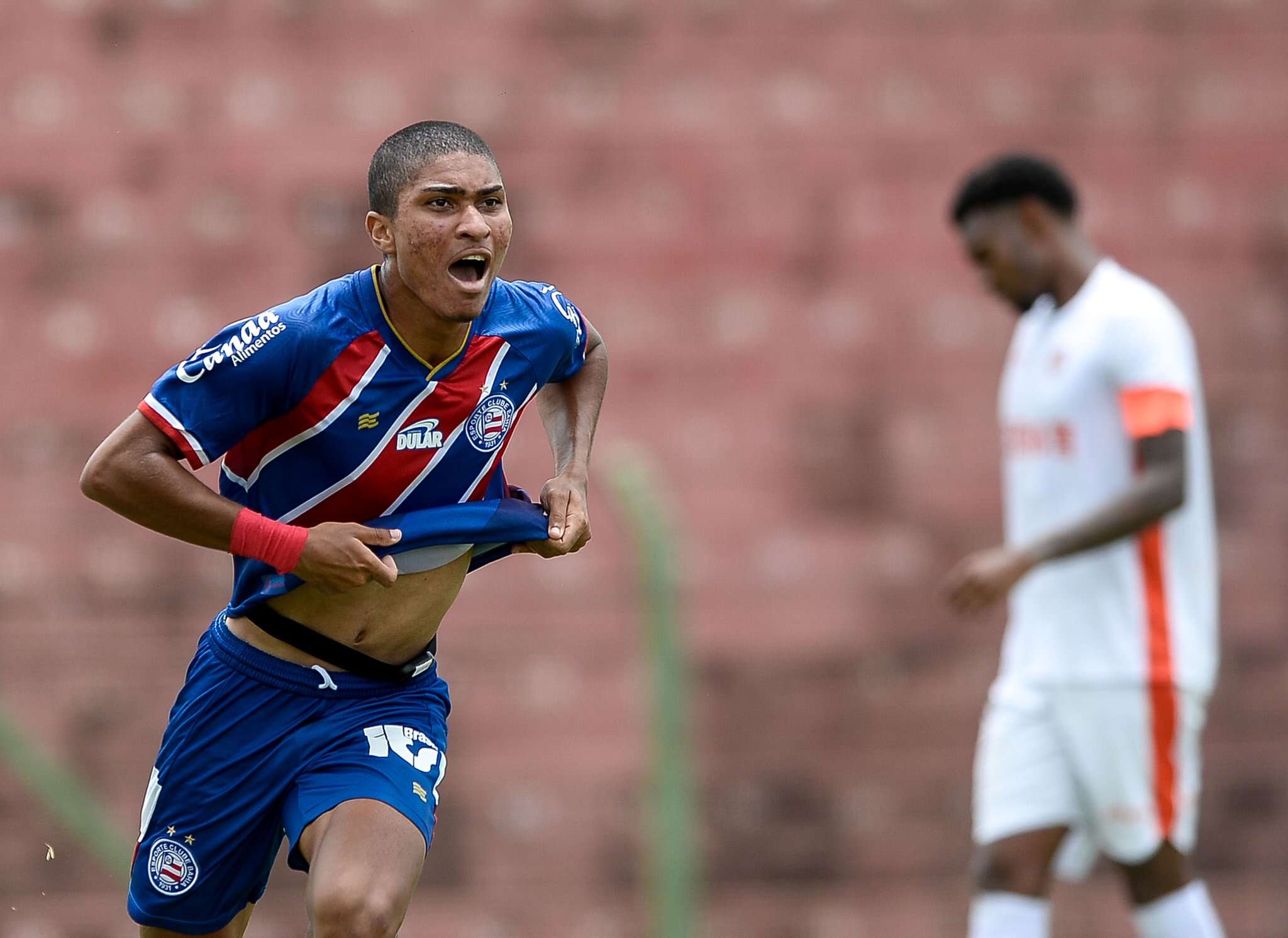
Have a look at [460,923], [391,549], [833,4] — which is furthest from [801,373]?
[391,549]

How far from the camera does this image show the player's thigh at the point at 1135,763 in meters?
5.07

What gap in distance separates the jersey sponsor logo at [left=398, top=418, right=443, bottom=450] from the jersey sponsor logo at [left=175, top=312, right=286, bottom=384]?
1.12 feet

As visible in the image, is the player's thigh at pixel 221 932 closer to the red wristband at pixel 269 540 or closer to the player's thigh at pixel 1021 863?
the red wristband at pixel 269 540

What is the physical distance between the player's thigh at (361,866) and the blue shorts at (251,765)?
0.24 ft

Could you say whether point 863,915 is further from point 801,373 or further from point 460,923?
point 801,373

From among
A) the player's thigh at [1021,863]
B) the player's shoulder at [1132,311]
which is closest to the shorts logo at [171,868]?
the player's thigh at [1021,863]

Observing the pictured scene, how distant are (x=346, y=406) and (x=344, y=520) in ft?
0.87

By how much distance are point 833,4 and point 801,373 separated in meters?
1.66

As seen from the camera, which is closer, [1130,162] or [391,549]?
[391,549]


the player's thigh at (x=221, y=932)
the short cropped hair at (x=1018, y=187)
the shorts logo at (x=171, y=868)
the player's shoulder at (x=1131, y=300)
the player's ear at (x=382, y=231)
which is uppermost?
the short cropped hair at (x=1018, y=187)

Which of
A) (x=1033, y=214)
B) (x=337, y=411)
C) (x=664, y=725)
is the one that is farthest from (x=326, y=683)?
(x=664, y=725)

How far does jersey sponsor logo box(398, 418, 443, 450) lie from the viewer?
12.4ft

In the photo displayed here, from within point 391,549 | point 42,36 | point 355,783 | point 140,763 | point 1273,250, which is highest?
point 42,36

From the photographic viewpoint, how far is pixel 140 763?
7957 mm
